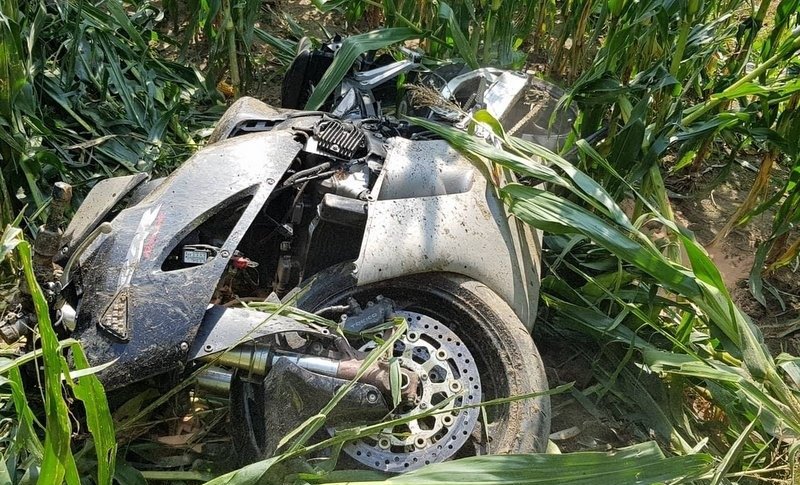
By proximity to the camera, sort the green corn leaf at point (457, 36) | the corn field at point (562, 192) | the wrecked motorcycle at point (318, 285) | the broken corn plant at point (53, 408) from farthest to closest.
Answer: the green corn leaf at point (457, 36)
the wrecked motorcycle at point (318, 285)
the corn field at point (562, 192)
the broken corn plant at point (53, 408)

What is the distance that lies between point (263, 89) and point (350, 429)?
3430mm

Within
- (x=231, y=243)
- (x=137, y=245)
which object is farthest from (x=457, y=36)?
(x=137, y=245)

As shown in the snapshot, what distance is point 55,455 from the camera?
2.04m

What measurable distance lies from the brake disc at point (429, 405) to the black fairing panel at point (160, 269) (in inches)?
24.4

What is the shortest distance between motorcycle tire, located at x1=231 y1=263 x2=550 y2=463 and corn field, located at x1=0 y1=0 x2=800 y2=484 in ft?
0.61

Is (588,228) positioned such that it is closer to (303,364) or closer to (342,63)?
(303,364)

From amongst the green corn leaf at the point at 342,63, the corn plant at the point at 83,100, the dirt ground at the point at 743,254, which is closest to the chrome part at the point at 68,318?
the corn plant at the point at 83,100

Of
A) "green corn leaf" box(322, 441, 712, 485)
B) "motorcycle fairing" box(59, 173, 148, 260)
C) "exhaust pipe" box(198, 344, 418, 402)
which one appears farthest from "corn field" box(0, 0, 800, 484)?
"motorcycle fairing" box(59, 173, 148, 260)

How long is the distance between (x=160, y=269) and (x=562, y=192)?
2052 mm

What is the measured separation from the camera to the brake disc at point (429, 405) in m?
2.61

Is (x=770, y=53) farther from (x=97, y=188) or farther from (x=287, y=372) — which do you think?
(x=97, y=188)

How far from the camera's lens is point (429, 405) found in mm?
2666

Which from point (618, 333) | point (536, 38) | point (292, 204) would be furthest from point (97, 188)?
point (536, 38)

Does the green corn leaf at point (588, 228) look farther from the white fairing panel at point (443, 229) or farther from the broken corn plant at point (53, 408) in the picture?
the broken corn plant at point (53, 408)
